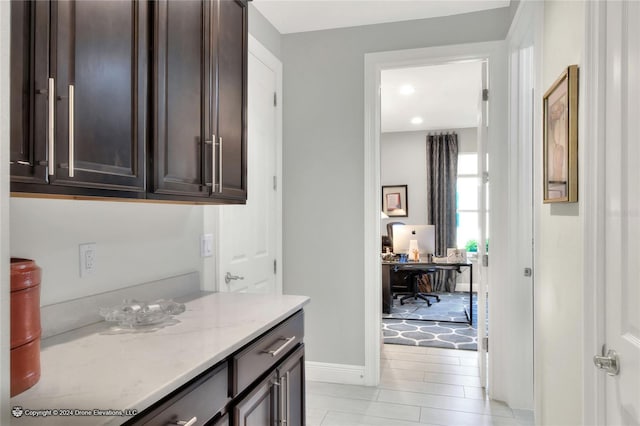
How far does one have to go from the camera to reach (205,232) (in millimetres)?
2299

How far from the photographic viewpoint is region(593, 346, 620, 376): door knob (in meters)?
1.18

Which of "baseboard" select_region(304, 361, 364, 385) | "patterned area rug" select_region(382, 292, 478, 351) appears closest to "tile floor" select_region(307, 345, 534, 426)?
"baseboard" select_region(304, 361, 364, 385)

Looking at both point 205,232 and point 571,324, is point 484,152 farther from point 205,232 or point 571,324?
point 205,232

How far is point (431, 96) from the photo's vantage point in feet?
17.1

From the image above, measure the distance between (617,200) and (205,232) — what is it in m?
1.84

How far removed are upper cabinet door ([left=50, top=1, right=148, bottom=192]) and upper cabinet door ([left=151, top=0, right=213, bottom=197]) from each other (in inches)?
2.7

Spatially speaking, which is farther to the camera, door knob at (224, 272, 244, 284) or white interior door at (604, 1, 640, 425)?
door knob at (224, 272, 244, 284)

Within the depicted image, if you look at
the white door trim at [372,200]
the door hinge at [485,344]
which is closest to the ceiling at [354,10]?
the white door trim at [372,200]

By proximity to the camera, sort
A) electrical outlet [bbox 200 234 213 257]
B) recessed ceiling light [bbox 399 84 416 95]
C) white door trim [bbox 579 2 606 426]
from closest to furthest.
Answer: white door trim [bbox 579 2 606 426] → electrical outlet [bbox 200 234 213 257] → recessed ceiling light [bbox 399 84 416 95]

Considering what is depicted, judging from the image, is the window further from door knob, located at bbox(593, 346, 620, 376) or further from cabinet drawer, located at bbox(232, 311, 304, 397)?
door knob, located at bbox(593, 346, 620, 376)

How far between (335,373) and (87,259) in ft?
7.15

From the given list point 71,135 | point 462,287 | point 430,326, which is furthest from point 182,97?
point 462,287

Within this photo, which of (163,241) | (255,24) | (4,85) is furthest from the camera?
(255,24)

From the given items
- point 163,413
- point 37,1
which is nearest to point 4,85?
point 37,1
